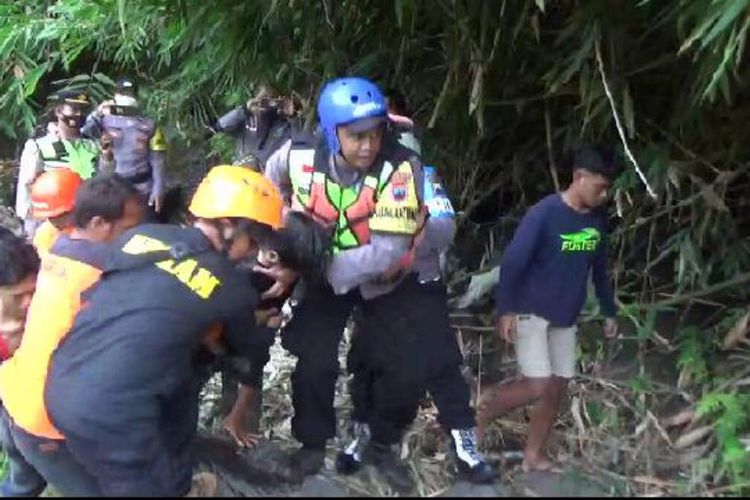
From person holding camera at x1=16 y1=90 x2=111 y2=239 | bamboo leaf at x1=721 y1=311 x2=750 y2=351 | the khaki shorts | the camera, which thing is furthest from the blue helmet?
the camera

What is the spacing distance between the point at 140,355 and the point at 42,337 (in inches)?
18.2

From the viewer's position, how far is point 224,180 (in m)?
3.30

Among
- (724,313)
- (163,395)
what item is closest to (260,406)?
(163,395)

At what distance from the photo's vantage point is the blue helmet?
3543 mm

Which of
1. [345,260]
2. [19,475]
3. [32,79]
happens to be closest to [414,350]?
[345,260]

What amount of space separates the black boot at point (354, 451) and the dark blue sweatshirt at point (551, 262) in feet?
2.19

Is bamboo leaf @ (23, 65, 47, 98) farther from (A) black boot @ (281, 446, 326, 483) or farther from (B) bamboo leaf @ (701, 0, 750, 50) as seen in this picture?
(B) bamboo leaf @ (701, 0, 750, 50)

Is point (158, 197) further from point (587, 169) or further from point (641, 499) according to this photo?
point (641, 499)

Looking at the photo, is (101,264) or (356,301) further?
(356,301)

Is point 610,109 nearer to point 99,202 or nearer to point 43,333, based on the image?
point 99,202

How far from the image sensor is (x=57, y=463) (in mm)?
3256

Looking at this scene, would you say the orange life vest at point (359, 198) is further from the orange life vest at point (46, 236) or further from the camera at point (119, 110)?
the camera at point (119, 110)

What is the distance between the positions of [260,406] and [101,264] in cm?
139

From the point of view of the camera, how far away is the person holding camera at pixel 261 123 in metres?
5.71
